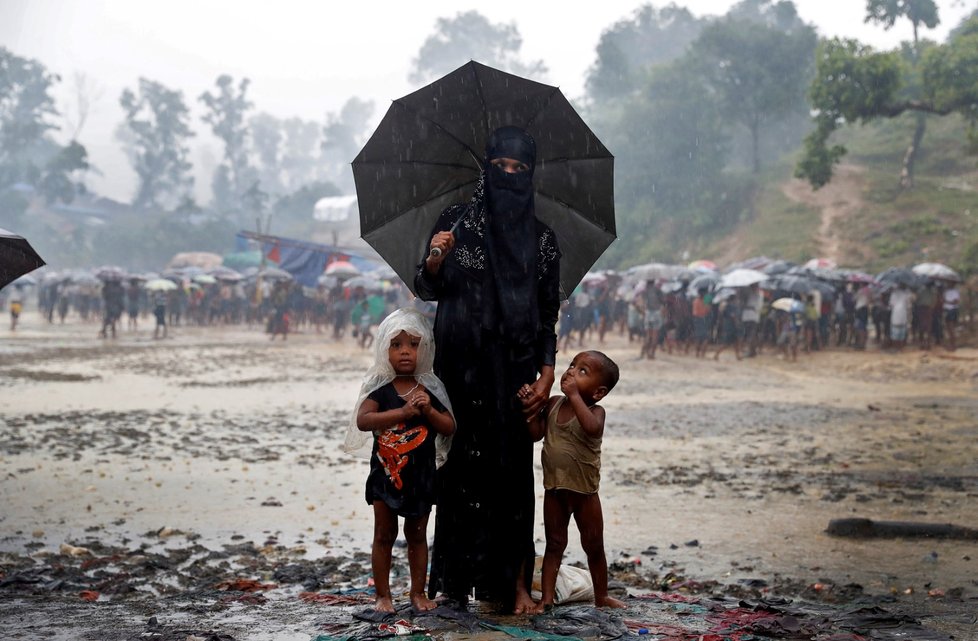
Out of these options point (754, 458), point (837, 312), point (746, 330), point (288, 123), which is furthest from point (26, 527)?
point (288, 123)

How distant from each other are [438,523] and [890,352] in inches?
768

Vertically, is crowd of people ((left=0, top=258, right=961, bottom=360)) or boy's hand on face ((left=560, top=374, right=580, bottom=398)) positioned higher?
crowd of people ((left=0, top=258, right=961, bottom=360))

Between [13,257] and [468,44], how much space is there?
7638 centimetres

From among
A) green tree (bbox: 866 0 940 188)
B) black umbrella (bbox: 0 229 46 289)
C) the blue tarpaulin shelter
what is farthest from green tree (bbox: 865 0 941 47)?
black umbrella (bbox: 0 229 46 289)

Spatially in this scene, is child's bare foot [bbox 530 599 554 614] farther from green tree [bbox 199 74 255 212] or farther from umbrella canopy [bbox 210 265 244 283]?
green tree [bbox 199 74 255 212]

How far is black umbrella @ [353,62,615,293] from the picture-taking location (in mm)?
4027

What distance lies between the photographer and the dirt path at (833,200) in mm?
36900

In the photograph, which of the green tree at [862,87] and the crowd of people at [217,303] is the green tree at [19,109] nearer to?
the crowd of people at [217,303]

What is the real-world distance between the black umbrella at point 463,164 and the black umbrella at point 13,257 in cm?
299

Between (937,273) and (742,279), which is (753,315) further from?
(937,273)

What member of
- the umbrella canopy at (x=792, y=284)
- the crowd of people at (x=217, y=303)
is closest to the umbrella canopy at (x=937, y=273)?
the umbrella canopy at (x=792, y=284)

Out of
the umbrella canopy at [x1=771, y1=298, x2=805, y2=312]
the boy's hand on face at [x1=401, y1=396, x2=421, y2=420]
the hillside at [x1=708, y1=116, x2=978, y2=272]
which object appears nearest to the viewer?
the boy's hand on face at [x1=401, y1=396, x2=421, y2=420]

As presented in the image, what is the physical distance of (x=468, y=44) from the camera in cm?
7912

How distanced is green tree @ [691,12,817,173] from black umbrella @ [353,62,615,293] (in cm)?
4327
